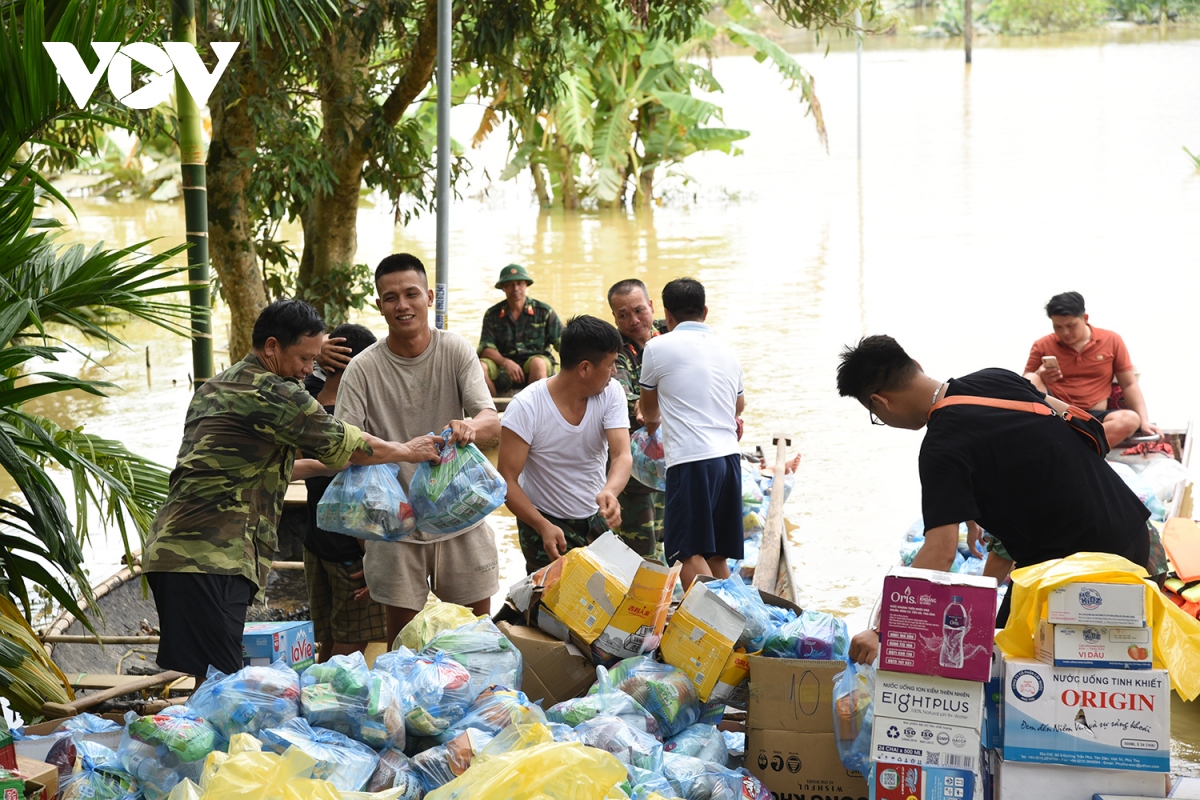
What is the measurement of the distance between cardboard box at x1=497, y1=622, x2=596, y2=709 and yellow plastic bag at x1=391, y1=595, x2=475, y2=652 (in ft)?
0.65

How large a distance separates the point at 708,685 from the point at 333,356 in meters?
2.20

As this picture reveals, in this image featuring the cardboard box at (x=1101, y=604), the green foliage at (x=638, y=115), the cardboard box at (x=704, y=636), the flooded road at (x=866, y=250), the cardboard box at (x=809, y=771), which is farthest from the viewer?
the green foliage at (x=638, y=115)

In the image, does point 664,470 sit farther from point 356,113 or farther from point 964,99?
point 964,99

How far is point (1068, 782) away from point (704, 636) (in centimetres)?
115

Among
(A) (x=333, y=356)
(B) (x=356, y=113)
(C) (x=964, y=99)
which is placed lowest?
(A) (x=333, y=356)

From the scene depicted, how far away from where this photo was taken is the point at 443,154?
7148 mm

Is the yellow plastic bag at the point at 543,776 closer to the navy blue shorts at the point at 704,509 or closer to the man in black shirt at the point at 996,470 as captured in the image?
the man in black shirt at the point at 996,470

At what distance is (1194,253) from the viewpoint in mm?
18141

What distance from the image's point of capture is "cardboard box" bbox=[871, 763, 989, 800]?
3.06 meters

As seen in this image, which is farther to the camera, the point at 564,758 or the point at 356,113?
the point at 356,113

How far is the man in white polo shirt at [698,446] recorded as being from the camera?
16.8ft

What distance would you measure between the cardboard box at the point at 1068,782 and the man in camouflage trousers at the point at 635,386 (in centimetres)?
265

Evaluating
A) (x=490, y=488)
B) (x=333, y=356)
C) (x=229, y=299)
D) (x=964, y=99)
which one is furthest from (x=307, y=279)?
(x=964, y=99)
